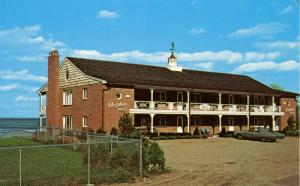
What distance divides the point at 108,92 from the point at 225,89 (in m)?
14.0

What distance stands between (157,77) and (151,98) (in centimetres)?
411

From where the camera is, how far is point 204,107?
43.4m

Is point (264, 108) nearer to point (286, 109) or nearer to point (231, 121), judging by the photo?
point (231, 121)

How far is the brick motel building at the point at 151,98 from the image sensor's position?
37.4m

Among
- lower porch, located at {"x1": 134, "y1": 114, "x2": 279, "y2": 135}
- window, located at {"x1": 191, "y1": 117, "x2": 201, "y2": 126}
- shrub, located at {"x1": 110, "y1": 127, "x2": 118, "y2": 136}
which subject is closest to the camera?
shrub, located at {"x1": 110, "y1": 127, "x2": 118, "y2": 136}

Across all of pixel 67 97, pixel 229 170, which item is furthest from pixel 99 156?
pixel 67 97

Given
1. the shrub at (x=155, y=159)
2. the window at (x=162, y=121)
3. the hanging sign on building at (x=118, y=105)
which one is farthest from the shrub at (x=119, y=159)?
the window at (x=162, y=121)

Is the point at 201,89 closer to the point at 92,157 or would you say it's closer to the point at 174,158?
the point at 174,158

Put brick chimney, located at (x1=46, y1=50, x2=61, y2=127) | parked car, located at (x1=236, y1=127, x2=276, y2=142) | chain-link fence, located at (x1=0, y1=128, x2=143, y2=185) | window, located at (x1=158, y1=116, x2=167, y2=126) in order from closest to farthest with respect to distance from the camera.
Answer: chain-link fence, located at (x1=0, y1=128, x2=143, y2=185), parked car, located at (x1=236, y1=127, x2=276, y2=142), window, located at (x1=158, y1=116, x2=167, y2=126), brick chimney, located at (x1=46, y1=50, x2=61, y2=127)

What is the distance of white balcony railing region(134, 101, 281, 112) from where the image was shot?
3906cm

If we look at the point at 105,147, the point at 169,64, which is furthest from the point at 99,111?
the point at 105,147

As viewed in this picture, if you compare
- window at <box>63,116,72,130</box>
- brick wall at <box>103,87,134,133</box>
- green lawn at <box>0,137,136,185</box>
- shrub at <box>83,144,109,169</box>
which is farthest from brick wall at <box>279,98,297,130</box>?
shrub at <box>83,144,109,169</box>

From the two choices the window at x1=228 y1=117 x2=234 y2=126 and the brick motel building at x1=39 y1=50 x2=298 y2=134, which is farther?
the window at x1=228 y1=117 x2=234 y2=126

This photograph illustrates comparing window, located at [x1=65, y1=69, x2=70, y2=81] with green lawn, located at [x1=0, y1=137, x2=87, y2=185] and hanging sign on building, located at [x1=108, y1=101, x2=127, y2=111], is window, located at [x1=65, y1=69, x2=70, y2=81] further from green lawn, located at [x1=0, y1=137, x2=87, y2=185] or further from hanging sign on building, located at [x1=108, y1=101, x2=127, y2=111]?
green lawn, located at [x1=0, y1=137, x2=87, y2=185]
